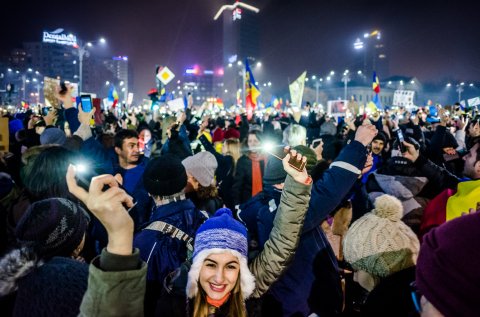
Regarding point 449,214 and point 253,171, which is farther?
point 253,171

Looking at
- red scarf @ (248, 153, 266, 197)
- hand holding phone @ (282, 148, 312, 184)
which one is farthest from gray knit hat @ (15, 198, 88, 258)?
red scarf @ (248, 153, 266, 197)

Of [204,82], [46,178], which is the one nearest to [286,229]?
[46,178]

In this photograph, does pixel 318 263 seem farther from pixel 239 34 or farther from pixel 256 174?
pixel 239 34

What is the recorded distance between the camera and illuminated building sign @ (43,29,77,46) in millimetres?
48125

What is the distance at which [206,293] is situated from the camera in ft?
7.38

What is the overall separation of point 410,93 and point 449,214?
19.0 m

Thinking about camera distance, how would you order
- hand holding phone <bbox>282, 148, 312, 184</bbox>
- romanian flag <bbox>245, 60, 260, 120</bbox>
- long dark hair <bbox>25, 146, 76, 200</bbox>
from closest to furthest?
hand holding phone <bbox>282, 148, 312, 184</bbox>, long dark hair <bbox>25, 146, 76, 200</bbox>, romanian flag <bbox>245, 60, 260, 120</bbox>

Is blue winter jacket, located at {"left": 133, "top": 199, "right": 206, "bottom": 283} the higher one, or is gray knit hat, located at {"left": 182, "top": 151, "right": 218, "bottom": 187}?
gray knit hat, located at {"left": 182, "top": 151, "right": 218, "bottom": 187}

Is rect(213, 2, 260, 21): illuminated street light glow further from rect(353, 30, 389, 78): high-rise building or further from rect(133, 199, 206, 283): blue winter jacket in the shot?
rect(133, 199, 206, 283): blue winter jacket

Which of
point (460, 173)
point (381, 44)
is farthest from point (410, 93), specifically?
point (381, 44)

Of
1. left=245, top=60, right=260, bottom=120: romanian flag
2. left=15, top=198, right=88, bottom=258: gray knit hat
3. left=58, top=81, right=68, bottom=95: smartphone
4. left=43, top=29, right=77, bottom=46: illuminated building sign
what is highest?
left=43, top=29, right=77, bottom=46: illuminated building sign

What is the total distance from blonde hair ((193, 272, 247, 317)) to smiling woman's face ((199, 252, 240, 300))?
0.04 meters

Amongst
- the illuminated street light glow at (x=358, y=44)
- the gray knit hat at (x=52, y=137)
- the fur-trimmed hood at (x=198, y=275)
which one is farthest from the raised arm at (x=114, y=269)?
the illuminated street light glow at (x=358, y=44)

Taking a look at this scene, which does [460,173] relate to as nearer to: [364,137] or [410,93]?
[364,137]
